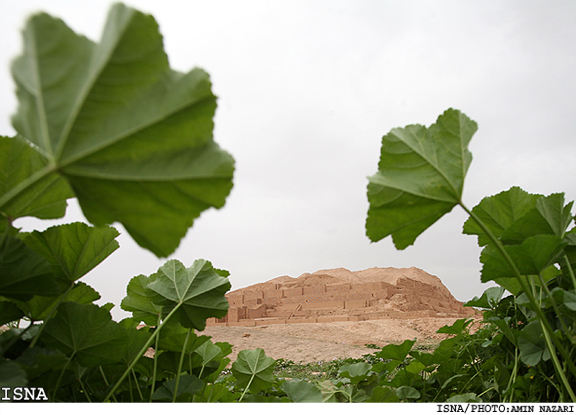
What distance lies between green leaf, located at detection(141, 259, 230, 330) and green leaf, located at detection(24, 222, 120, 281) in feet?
0.45

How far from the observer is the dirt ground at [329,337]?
912 cm

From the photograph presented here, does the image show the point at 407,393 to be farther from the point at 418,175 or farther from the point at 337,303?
the point at 337,303

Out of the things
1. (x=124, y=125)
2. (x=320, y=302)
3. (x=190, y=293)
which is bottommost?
(x=320, y=302)

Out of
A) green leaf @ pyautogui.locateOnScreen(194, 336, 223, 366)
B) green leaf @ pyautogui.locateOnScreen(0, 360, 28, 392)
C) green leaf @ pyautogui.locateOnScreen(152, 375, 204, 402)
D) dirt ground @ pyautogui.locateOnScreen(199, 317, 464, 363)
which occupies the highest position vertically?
green leaf @ pyautogui.locateOnScreen(0, 360, 28, 392)

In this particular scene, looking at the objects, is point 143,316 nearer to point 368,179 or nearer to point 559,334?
point 368,179


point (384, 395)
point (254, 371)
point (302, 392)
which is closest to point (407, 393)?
point (384, 395)

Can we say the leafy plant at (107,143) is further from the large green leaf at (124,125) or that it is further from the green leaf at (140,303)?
the green leaf at (140,303)

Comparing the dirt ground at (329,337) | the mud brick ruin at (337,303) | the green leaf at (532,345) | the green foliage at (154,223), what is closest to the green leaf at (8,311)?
the green foliage at (154,223)

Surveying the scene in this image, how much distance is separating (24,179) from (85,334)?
280mm

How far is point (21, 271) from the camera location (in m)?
0.55

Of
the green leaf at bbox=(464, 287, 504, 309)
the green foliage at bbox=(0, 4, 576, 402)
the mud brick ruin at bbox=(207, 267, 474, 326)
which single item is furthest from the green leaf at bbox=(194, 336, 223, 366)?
the mud brick ruin at bbox=(207, 267, 474, 326)

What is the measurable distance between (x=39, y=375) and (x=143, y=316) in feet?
1.26

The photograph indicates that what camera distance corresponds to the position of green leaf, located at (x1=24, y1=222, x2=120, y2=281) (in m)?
0.68

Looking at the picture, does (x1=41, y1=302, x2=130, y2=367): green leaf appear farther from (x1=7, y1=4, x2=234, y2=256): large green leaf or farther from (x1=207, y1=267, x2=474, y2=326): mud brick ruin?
(x1=207, y1=267, x2=474, y2=326): mud brick ruin
